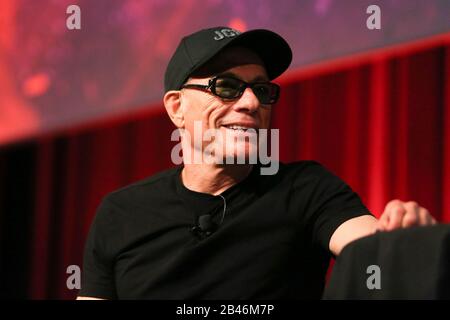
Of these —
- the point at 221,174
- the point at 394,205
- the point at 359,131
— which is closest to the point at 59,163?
the point at 359,131

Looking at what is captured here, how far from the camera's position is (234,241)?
1305mm

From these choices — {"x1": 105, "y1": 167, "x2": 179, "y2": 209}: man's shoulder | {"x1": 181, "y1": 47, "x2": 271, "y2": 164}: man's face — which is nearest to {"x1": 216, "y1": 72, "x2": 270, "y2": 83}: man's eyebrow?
{"x1": 181, "y1": 47, "x2": 271, "y2": 164}: man's face

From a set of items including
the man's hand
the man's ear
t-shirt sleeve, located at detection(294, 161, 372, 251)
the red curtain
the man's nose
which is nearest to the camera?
the man's hand

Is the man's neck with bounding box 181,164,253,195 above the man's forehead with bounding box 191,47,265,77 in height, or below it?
below

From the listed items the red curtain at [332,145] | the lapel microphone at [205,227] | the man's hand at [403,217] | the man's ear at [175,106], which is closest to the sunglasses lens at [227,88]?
the man's ear at [175,106]

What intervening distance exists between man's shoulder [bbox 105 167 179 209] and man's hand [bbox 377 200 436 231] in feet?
1.96

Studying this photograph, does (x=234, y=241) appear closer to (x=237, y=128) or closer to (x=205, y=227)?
(x=205, y=227)

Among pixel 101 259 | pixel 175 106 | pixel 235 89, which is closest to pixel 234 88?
pixel 235 89

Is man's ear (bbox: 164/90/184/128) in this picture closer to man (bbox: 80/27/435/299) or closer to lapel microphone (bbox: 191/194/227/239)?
man (bbox: 80/27/435/299)

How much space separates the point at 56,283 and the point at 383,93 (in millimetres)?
1733

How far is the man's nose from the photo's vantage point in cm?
136

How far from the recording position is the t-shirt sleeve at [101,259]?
1.43m

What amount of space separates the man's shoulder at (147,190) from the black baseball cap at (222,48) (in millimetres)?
200

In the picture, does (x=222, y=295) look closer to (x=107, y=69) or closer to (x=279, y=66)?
(x=279, y=66)
